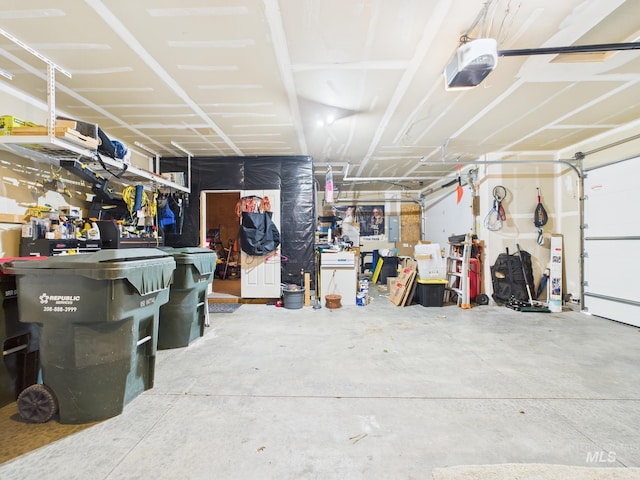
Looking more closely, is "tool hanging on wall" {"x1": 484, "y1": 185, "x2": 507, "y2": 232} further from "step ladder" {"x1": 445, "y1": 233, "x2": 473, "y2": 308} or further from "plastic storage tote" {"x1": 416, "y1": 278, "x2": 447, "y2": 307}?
"plastic storage tote" {"x1": 416, "y1": 278, "x2": 447, "y2": 307}

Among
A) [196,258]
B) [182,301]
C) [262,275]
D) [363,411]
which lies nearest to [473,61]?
[363,411]

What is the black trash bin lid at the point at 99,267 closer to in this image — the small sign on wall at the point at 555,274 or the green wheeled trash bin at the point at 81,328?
the green wheeled trash bin at the point at 81,328

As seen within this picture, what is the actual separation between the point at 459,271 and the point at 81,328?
18.5 ft

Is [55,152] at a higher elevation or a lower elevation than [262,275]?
higher

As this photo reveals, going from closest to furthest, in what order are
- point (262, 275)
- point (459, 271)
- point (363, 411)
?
point (363, 411)
point (262, 275)
point (459, 271)

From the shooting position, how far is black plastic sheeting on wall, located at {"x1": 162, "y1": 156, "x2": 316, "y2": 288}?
5273 mm

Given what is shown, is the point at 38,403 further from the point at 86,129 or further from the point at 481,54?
the point at 481,54

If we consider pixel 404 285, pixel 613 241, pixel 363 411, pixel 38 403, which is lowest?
pixel 363 411

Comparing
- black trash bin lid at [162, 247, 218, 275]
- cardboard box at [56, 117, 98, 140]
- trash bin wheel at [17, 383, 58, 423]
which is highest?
cardboard box at [56, 117, 98, 140]

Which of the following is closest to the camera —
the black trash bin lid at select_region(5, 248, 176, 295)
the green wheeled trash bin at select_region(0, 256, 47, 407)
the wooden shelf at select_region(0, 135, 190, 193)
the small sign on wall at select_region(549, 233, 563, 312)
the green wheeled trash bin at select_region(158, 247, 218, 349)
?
the black trash bin lid at select_region(5, 248, 176, 295)

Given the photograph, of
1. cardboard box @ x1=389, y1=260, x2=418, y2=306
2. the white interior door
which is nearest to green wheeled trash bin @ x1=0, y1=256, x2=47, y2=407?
the white interior door

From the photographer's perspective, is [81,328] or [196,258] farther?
[196,258]

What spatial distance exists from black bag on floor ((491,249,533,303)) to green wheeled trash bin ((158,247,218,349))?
500 cm

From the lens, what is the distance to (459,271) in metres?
5.34
